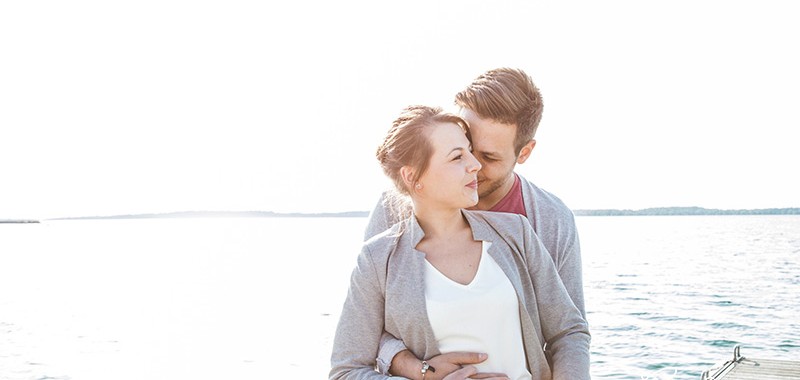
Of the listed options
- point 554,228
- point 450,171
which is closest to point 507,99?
point 554,228

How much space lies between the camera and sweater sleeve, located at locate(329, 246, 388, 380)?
2.88 metres

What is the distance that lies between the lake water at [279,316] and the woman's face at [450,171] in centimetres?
1250

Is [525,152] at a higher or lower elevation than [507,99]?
lower

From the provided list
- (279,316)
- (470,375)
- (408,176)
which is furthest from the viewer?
(279,316)

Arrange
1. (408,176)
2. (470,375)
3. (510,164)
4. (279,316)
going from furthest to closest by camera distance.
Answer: (279,316)
(510,164)
(408,176)
(470,375)

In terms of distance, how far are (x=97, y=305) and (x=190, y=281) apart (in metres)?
8.76

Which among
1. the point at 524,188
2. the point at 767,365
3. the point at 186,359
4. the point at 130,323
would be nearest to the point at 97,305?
the point at 130,323

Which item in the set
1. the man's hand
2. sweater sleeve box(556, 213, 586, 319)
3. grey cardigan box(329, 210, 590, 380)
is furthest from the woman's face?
sweater sleeve box(556, 213, 586, 319)

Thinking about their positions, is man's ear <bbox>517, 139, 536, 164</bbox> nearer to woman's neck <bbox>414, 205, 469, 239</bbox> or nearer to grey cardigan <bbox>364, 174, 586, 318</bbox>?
grey cardigan <bbox>364, 174, 586, 318</bbox>

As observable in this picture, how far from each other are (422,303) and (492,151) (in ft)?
2.24

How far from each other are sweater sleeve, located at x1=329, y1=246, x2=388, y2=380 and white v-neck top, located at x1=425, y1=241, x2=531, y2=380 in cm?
17

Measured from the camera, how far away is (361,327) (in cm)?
288

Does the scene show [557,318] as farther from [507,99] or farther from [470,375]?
[507,99]

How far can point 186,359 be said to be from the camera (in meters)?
19.7
